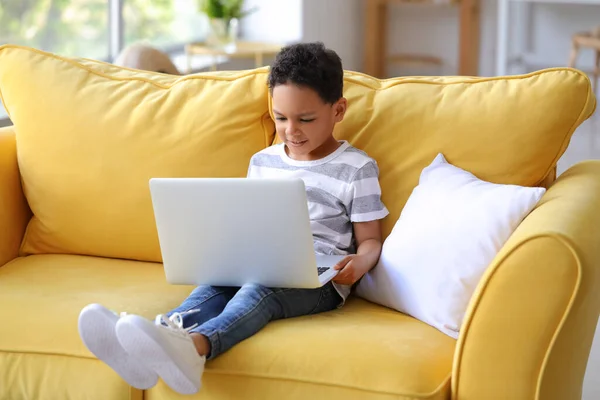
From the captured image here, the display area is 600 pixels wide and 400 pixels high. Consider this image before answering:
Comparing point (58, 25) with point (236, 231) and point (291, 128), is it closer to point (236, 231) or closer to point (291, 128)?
point (291, 128)

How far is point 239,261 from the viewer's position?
1745mm

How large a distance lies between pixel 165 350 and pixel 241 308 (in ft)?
0.78

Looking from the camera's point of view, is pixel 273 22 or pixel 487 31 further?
pixel 487 31

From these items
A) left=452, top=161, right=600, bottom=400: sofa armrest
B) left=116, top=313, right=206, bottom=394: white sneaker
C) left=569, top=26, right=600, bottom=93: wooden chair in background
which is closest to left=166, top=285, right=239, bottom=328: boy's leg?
left=116, top=313, right=206, bottom=394: white sneaker

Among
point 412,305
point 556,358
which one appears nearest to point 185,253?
point 412,305

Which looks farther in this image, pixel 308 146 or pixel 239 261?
pixel 308 146

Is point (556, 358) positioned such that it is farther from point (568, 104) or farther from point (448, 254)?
point (568, 104)

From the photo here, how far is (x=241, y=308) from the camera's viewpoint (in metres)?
1.70

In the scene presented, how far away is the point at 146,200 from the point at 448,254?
0.75 m

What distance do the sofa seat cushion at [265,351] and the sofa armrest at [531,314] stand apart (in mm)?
82

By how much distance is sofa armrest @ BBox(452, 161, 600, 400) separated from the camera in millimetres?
1454

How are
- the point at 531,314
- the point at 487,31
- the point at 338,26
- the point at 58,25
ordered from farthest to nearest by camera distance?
1. the point at 487,31
2. the point at 338,26
3. the point at 58,25
4. the point at 531,314

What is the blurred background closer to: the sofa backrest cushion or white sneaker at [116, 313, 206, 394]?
the sofa backrest cushion

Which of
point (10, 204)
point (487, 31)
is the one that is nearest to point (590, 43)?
point (487, 31)
